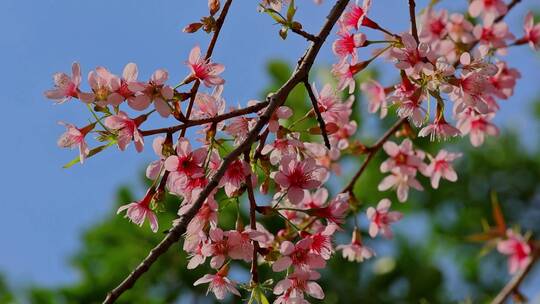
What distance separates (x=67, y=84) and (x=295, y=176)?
0.29 m

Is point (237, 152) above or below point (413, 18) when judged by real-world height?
below

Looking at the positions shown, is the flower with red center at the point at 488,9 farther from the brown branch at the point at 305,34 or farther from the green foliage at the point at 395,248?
the green foliage at the point at 395,248

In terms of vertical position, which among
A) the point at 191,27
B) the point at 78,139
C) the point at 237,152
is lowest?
the point at 237,152

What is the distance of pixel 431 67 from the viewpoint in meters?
1.00

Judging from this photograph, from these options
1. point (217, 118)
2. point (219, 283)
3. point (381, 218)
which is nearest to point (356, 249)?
point (381, 218)

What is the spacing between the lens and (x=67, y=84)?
0.94 m

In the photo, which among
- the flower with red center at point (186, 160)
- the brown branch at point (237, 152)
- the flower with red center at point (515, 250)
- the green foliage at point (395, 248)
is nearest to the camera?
the brown branch at point (237, 152)

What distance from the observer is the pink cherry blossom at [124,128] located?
92 centimetres

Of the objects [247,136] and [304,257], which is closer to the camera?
[247,136]

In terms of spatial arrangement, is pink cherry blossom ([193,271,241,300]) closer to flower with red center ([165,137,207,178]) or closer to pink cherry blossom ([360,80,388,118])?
flower with red center ([165,137,207,178])

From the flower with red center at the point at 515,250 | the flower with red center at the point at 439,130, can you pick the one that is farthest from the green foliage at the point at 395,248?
the flower with red center at the point at 439,130

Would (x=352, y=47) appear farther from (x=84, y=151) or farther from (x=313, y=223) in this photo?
(x=84, y=151)

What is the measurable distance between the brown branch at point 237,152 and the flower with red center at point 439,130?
0.69 feet

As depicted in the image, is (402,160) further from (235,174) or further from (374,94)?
(235,174)
